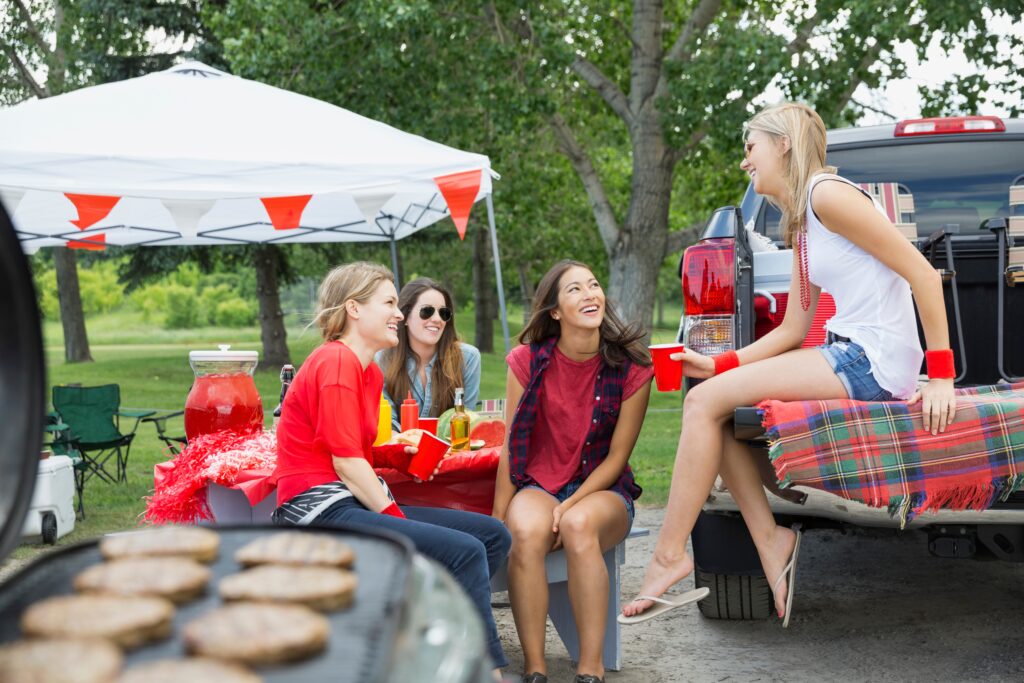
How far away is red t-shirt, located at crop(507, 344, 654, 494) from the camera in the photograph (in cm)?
420

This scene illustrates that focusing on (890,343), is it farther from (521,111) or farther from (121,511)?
(521,111)

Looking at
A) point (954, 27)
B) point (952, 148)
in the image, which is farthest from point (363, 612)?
point (954, 27)

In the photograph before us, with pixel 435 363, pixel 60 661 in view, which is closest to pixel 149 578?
pixel 60 661

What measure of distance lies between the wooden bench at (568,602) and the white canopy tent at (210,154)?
110 inches

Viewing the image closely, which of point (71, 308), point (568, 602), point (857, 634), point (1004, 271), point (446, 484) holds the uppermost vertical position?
point (71, 308)

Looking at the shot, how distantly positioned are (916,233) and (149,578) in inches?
160

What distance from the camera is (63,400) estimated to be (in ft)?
28.8

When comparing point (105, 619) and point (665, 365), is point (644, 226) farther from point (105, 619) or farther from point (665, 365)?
point (105, 619)

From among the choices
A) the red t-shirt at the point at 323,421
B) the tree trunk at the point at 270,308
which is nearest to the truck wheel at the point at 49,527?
the red t-shirt at the point at 323,421

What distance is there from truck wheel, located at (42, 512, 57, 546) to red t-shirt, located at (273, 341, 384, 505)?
3.40 meters

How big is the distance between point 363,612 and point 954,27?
11.7 m

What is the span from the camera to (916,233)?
4.74 meters

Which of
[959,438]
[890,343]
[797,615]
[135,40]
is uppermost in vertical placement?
[135,40]

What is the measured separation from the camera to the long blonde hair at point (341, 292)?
374 centimetres
